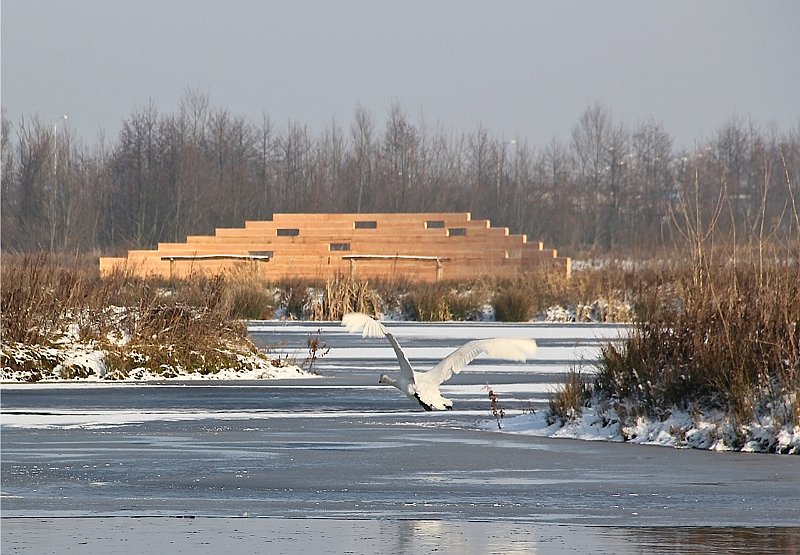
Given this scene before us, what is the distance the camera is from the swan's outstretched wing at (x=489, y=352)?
51.6 feet

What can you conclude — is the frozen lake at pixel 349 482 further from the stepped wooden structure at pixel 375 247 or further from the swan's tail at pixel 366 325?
the stepped wooden structure at pixel 375 247

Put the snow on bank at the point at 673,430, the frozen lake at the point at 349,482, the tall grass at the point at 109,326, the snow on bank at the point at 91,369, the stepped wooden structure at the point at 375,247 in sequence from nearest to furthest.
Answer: the frozen lake at the point at 349,482, the snow on bank at the point at 673,430, the snow on bank at the point at 91,369, the tall grass at the point at 109,326, the stepped wooden structure at the point at 375,247

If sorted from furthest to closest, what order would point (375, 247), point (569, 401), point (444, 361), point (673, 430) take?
point (375, 247) < point (444, 361) < point (569, 401) < point (673, 430)

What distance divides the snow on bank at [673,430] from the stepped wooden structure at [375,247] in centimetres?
4796

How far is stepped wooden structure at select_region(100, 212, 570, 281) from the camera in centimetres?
6550

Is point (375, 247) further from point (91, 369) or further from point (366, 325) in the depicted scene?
point (366, 325)

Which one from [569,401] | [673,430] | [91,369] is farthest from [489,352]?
[91,369]

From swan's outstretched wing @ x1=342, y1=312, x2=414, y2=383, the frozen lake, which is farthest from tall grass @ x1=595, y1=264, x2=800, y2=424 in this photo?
swan's outstretched wing @ x1=342, y1=312, x2=414, y2=383

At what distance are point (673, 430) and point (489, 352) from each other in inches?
90.3

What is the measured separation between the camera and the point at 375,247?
226 ft

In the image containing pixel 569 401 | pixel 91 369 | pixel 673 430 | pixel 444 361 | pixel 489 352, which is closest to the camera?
pixel 673 430

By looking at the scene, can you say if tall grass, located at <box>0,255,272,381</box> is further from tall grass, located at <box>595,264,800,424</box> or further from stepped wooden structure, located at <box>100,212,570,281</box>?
stepped wooden structure, located at <box>100,212,570,281</box>

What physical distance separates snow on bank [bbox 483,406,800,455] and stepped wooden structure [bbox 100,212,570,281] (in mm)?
47964

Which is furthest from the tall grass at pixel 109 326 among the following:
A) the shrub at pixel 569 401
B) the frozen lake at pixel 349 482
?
the shrub at pixel 569 401
